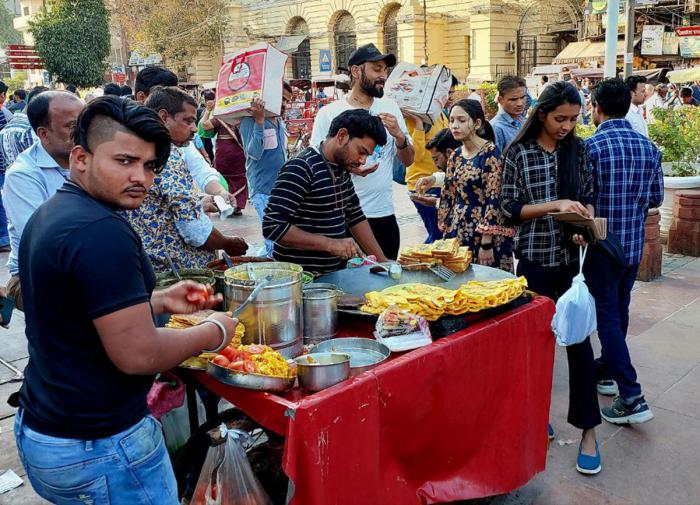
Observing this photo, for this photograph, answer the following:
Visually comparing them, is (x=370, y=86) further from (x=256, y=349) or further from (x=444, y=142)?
(x=256, y=349)

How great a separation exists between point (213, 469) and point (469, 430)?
105cm

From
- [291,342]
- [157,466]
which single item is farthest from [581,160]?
[157,466]

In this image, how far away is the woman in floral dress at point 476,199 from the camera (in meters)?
3.75

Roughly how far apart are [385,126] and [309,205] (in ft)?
4.65

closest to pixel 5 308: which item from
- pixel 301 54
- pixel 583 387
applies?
pixel 583 387

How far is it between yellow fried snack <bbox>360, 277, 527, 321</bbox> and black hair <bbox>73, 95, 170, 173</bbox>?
45.8 inches

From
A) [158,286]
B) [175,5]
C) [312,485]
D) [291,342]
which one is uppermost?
[175,5]

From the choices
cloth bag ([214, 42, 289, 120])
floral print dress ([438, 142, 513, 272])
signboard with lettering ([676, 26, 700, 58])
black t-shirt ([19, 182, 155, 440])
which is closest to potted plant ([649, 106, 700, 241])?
floral print dress ([438, 142, 513, 272])

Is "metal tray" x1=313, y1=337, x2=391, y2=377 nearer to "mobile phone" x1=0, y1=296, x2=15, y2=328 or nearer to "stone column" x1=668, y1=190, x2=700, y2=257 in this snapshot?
"mobile phone" x1=0, y1=296, x2=15, y2=328

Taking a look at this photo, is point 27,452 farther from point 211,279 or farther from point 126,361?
point 211,279

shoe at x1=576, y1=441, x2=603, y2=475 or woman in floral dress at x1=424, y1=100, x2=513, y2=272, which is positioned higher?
woman in floral dress at x1=424, y1=100, x2=513, y2=272

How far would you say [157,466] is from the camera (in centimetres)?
172

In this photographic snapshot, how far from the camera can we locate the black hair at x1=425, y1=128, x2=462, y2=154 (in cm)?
483

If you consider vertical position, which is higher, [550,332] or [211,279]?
[211,279]
